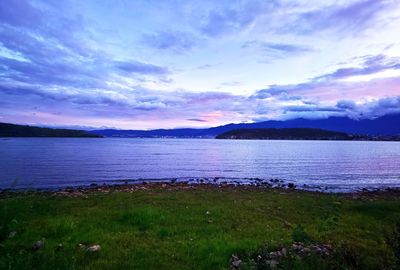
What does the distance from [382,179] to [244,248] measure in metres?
52.9

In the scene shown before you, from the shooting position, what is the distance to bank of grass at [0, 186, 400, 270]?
1022cm

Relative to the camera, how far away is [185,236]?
45.3ft

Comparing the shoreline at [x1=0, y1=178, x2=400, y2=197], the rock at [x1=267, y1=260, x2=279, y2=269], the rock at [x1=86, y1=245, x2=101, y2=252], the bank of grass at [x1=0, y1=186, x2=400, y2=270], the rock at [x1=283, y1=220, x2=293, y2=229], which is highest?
the rock at [x1=267, y1=260, x2=279, y2=269]

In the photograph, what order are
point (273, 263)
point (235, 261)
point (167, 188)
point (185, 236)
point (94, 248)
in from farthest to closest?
point (167, 188), point (185, 236), point (94, 248), point (235, 261), point (273, 263)

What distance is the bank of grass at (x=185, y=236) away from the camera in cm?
1022

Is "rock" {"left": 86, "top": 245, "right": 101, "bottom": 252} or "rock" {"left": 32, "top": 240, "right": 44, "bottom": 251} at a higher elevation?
"rock" {"left": 86, "top": 245, "right": 101, "bottom": 252}

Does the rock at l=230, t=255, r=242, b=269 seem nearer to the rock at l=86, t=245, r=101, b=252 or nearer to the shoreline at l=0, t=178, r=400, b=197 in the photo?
the rock at l=86, t=245, r=101, b=252

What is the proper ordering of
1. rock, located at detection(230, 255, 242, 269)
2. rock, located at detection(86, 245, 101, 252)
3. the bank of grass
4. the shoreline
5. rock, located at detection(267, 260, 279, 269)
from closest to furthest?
rock, located at detection(267, 260, 279, 269) → rock, located at detection(230, 255, 242, 269) → the bank of grass → rock, located at detection(86, 245, 101, 252) → the shoreline

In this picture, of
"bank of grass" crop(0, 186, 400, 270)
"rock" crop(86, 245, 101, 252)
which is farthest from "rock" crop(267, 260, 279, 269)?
"rock" crop(86, 245, 101, 252)

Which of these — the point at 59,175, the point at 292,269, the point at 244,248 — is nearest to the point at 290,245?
the point at 244,248

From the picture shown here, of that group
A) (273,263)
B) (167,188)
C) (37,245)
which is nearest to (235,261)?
(273,263)

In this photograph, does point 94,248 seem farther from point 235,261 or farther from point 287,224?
point 287,224

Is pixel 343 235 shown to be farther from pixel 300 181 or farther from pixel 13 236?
pixel 300 181

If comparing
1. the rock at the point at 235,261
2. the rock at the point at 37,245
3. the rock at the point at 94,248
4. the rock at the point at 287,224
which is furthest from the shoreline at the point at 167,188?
the rock at the point at 235,261
